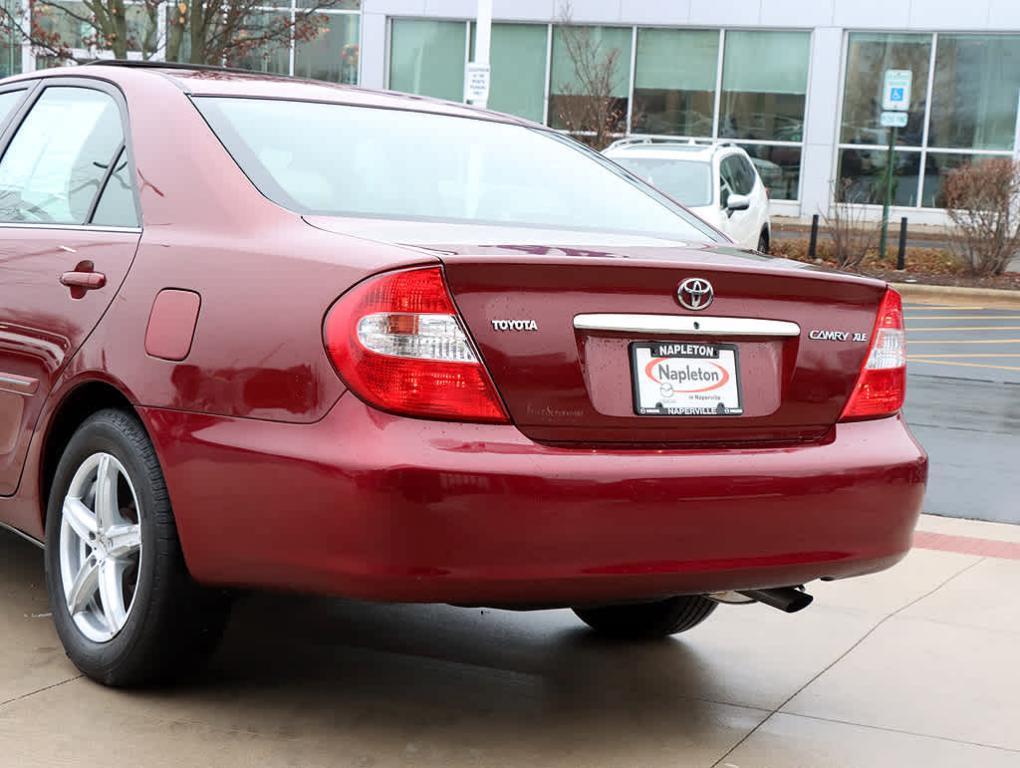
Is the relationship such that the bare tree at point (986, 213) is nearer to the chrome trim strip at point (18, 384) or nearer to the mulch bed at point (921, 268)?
the mulch bed at point (921, 268)

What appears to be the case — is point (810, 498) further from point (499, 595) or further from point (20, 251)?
point (20, 251)

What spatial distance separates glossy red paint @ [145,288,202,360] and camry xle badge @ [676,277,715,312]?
112 centimetres

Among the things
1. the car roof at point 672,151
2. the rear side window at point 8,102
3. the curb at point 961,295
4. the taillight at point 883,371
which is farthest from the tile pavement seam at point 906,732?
the curb at point 961,295

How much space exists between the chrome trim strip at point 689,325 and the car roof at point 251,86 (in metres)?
1.37

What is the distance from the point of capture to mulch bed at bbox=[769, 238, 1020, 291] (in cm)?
1964

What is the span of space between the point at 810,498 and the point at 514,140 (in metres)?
1.60

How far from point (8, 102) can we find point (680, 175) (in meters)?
12.1

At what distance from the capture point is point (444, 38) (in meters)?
31.4

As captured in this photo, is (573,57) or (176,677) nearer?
(176,677)

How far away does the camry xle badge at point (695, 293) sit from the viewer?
3.57 m

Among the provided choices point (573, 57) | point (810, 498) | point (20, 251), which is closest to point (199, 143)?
point (20, 251)

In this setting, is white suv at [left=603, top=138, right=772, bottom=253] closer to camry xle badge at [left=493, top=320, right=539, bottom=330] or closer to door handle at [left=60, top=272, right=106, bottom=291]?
door handle at [left=60, top=272, right=106, bottom=291]

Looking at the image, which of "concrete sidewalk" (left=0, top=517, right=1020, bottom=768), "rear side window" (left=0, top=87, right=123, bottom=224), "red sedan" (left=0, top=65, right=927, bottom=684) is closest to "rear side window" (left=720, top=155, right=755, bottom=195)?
"concrete sidewalk" (left=0, top=517, right=1020, bottom=768)

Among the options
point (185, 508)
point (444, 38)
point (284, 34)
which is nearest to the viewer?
point (185, 508)
